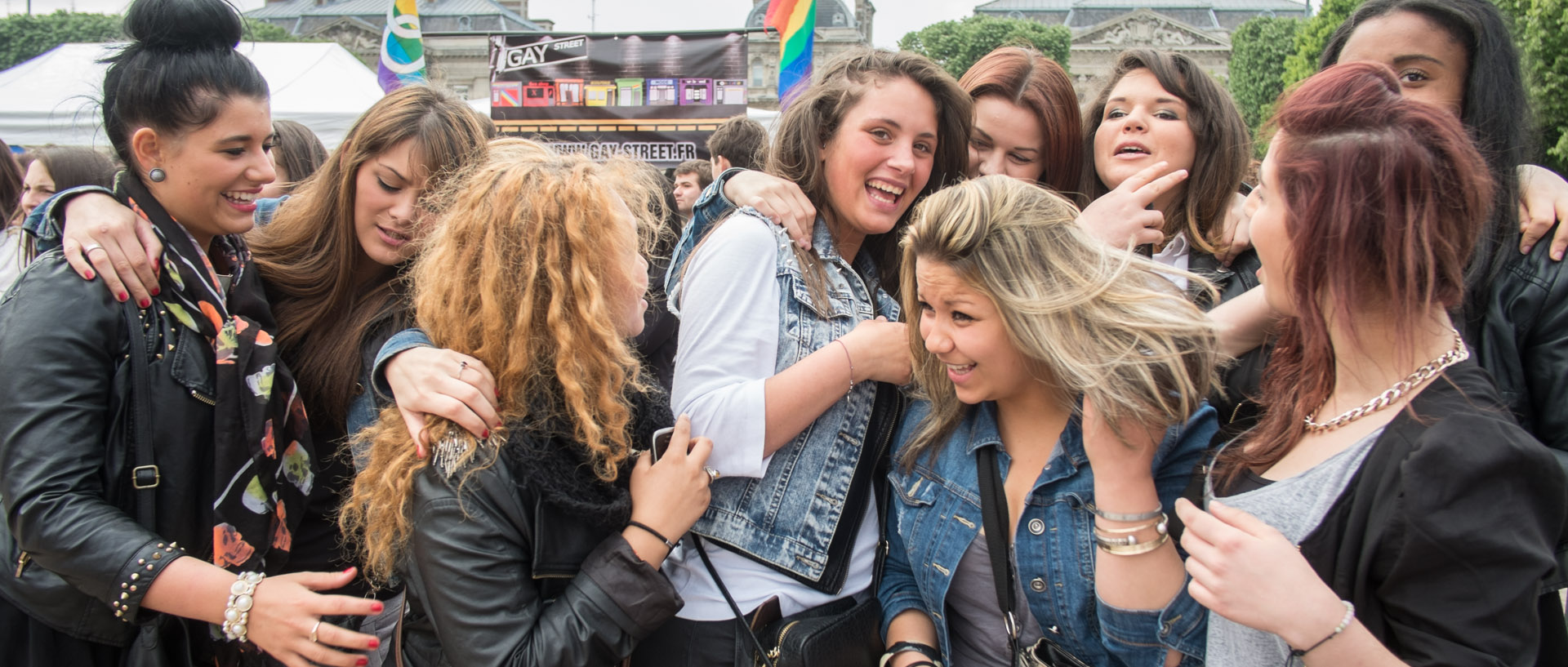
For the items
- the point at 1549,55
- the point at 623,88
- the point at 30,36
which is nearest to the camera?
the point at 1549,55

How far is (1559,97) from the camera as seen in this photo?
376 inches

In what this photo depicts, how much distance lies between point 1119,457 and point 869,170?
1076 mm

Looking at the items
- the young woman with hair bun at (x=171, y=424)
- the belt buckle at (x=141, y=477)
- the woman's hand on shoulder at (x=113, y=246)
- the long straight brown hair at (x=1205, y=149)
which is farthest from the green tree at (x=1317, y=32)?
the belt buckle at (x=141, y=477)

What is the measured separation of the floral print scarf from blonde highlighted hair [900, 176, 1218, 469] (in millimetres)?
1654

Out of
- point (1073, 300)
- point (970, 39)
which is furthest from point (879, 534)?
point (970, 39)

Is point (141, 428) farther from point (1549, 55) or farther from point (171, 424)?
point (1549, 55)

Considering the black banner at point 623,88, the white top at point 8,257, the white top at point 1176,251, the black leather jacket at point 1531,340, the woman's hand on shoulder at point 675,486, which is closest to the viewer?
the woman's hand on shoulder at point 675,486

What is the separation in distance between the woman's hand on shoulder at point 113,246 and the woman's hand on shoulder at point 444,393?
2.19 ft

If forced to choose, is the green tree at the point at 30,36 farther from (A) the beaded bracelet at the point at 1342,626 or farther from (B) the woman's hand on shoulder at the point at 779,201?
(A) the beaded bracelet at the point at 1342,626

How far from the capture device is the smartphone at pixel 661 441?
2045mm

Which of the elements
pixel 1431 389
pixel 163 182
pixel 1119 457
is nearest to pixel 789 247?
pixel 1119 457

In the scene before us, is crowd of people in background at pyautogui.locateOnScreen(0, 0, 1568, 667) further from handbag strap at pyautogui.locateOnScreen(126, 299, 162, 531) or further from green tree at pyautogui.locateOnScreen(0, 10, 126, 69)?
green tree at pyautogui.locateOnScreen(0, 10, 126, 69)

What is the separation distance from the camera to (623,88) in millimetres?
9719

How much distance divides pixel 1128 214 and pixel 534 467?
5.18 feet
